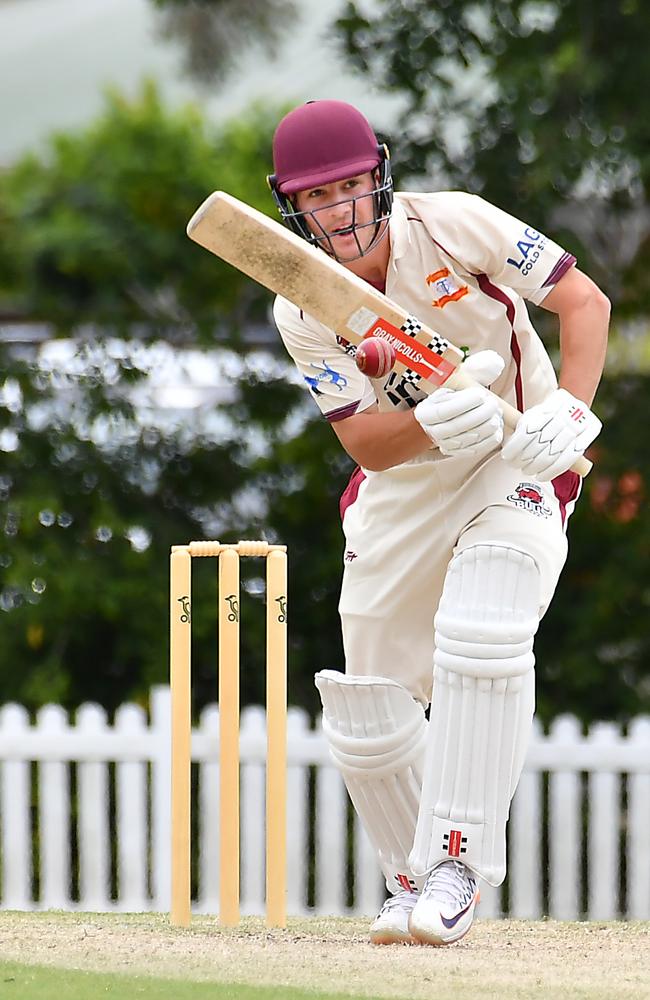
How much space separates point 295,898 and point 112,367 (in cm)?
189

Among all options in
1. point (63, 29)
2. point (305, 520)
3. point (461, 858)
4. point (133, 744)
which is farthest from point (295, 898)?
point (63, 29)

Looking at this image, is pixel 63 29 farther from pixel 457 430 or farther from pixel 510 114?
pixel 457 430

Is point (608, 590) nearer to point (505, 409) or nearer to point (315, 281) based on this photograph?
point (505, 409)

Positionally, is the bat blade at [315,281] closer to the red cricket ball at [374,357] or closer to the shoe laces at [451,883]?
the red cricket ball at [374,357]

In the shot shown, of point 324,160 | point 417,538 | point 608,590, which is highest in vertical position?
point 324,160

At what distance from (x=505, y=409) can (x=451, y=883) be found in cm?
75

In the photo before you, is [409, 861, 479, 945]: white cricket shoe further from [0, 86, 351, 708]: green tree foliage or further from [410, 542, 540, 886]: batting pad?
[0, 86, 351, 708]: green tree foliage

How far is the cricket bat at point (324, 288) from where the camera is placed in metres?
2.46

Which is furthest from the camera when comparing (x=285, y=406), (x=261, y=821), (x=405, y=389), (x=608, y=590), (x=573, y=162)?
(x=285, y=406)

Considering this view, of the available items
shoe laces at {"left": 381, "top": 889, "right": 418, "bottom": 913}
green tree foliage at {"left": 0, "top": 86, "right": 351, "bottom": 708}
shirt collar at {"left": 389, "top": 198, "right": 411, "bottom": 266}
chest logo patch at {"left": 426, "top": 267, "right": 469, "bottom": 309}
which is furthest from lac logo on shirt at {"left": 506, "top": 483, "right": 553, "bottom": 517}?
green tree foliage at {"left": 0, "top": 86, "right": 351, "bottom": 708}

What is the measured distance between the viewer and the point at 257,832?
A: 456 cm

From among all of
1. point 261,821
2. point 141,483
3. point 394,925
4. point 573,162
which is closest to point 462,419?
point 394,925

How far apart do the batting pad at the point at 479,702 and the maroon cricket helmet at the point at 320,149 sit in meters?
0.65

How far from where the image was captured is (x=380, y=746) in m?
2.68
